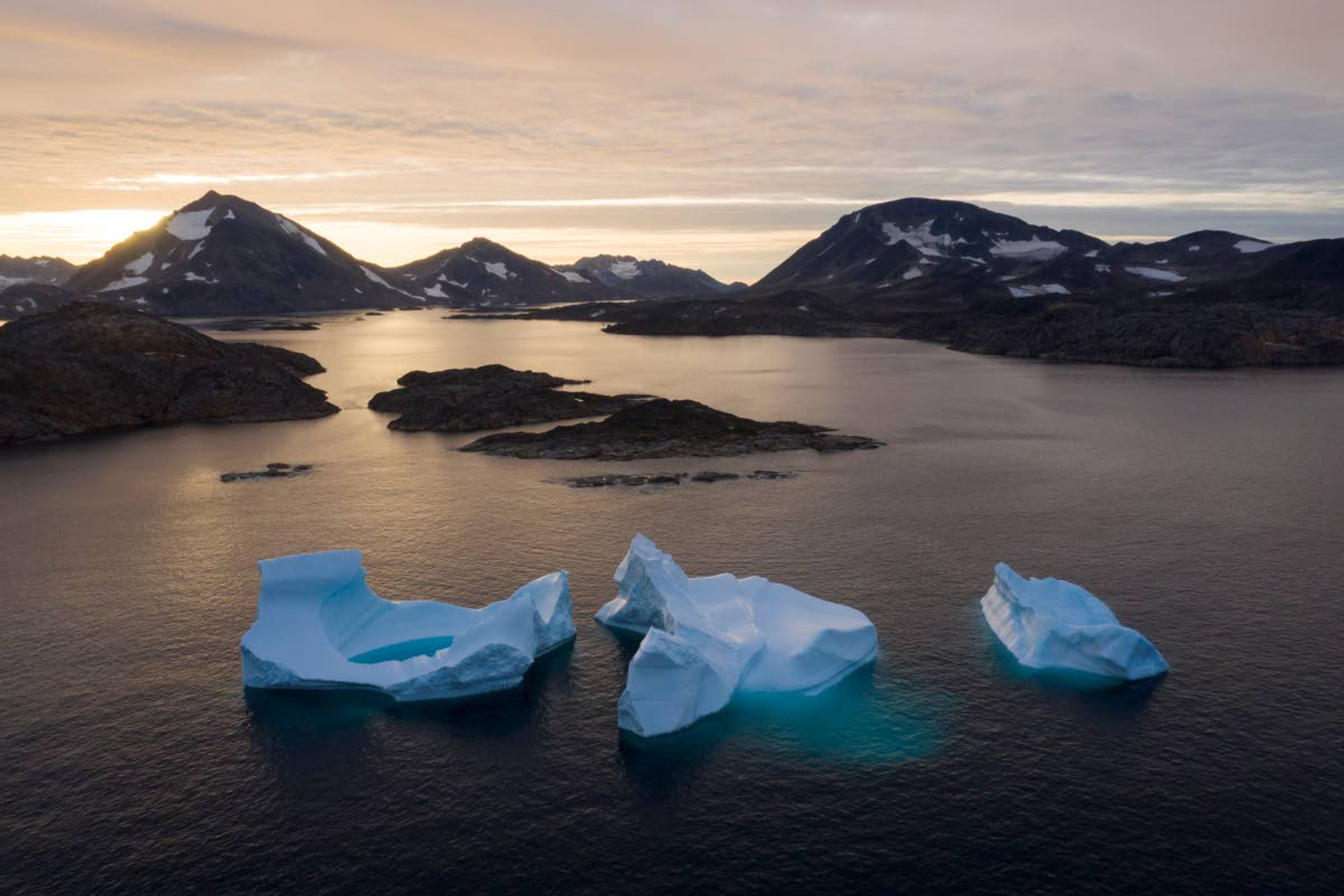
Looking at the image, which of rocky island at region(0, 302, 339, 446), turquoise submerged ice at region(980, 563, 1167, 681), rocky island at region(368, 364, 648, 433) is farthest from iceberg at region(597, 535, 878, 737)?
rocky island at region(0, 302, 339, 446)

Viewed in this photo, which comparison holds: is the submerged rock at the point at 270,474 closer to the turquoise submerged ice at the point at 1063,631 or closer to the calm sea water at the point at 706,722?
the calm sea water at the point at 706,722

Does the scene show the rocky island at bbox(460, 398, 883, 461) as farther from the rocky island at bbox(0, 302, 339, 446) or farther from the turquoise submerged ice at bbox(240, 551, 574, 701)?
the turquoise submerged ice at bbox(240, 551, 574, 701)

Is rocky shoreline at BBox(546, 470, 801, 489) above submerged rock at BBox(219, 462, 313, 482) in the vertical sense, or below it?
above

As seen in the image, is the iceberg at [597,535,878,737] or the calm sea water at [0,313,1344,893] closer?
the calm sea water at [0,313,1344,893]

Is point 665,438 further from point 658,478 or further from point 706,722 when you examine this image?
point 706,722

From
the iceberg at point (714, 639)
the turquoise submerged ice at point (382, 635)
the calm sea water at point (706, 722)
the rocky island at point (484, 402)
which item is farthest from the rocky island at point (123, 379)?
the iceberg at point (714, 639)

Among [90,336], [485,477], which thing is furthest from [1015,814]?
[90,336]

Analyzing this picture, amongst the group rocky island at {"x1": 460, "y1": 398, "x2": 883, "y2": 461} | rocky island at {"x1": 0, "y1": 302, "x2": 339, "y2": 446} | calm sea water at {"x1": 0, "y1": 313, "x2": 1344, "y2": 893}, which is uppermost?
rocky island at {"x1": 0, "y1": 302, "x2": 339, "y2": 446}

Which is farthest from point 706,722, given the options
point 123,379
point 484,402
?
point 123,379
